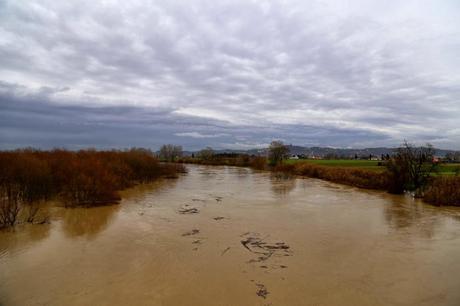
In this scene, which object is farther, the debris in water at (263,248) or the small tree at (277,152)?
the small tree at (277,152)

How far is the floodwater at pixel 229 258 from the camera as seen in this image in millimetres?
7062

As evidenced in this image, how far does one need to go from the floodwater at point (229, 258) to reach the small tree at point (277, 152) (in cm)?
4783

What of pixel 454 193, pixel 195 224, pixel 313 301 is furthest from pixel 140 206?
pixel 454 193

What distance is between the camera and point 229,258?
948 centimetres

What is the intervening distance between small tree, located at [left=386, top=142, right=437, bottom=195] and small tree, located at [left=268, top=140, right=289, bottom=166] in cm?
3832

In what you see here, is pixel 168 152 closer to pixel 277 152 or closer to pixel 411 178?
pixel 277 152

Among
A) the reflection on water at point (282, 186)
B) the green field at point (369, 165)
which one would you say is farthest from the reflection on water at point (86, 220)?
the green field at point (369, 165)

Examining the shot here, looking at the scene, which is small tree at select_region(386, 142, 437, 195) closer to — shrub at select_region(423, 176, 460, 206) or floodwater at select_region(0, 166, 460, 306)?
shrub at select_region(423, 176, 460, 206)

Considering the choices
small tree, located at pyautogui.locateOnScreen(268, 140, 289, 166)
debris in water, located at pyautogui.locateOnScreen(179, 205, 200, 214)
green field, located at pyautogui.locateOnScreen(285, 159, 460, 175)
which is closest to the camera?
debris in water, located at pyautogui.locateOnScreen(179, 205, 200, 214)

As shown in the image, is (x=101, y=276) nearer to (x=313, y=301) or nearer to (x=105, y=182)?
(x=313, y=301)

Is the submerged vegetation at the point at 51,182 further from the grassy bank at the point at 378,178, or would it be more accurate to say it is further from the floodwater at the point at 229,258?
the grassy bank at the point at 378,178

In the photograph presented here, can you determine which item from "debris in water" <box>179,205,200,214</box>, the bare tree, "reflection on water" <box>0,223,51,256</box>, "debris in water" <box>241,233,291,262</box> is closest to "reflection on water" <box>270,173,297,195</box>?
"debris in water" <box>179,205,200,214</box>

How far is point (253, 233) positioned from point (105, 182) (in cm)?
1038

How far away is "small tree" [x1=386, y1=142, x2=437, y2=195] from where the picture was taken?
24531 millimetres
